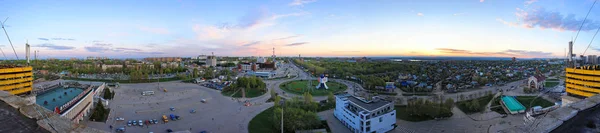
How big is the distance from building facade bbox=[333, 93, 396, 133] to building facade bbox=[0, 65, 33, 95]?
15.7 metres

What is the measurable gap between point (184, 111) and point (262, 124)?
218 inches

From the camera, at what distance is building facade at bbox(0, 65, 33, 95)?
1188cm

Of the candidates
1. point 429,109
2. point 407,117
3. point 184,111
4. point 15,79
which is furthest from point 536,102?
point 15,79

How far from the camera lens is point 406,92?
20.5 metres

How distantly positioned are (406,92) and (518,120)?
332 inches

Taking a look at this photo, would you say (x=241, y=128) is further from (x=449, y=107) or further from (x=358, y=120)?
(x=449, y=107)

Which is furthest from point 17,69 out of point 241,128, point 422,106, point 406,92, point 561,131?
point 406,92

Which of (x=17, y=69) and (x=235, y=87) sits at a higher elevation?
(x=17, y=69)

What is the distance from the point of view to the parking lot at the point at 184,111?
11508mm

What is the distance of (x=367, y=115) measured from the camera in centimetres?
1027

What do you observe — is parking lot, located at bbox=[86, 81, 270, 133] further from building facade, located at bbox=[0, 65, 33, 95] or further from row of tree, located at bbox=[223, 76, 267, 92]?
building facade, located at bbox=[0, 65, 33, 95]

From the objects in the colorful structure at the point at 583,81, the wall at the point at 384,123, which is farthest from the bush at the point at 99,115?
the colorful structure at the point at 583,81

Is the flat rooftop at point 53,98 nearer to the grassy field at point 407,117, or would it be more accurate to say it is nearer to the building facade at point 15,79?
the building facade at point 15,79

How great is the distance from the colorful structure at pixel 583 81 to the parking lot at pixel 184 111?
1603 centimetres
